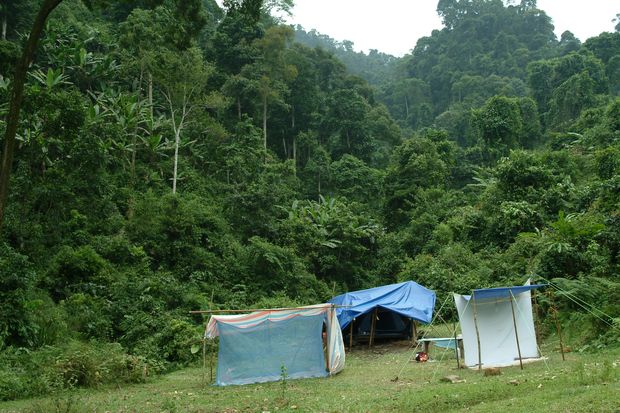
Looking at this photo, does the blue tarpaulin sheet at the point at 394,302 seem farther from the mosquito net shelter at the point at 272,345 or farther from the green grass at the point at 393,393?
the mosquito net shelter at the point at 272,345

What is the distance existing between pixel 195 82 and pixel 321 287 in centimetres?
1119

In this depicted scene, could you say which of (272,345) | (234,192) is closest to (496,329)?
(272,345)

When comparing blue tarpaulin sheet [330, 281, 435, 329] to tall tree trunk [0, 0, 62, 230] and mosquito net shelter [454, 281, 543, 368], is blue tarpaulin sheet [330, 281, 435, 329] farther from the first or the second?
tall tree trunk [0, 0, 62, 230]

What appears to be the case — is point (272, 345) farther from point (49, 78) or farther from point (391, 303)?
point (49, 78)

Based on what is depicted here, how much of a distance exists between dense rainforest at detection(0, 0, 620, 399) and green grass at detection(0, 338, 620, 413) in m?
1.48

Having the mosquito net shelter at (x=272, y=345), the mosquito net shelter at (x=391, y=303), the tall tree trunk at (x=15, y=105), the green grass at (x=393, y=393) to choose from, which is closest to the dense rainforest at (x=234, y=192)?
the tall tree trunk at (x=15, y=105)

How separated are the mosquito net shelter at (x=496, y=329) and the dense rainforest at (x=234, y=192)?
5.38ft

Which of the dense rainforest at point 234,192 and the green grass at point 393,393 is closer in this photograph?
the green grass at point 393,393

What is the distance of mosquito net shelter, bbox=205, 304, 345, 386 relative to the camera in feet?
39.8

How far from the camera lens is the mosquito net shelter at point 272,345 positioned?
39.8ft

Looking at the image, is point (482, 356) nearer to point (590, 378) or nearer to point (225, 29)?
point (590, 378)

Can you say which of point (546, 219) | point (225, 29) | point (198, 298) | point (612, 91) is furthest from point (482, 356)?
point (612, 91)

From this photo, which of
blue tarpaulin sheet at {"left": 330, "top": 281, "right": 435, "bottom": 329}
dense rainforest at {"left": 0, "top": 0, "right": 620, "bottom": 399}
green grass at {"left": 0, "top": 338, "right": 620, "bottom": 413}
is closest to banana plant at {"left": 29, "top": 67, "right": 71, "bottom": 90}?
dense rainforest at {"left": 0, "top": 0, "right": 620, "bottom": 399}

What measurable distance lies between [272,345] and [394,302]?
573 cm
